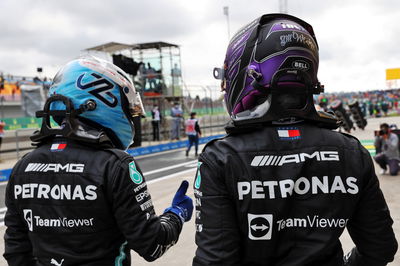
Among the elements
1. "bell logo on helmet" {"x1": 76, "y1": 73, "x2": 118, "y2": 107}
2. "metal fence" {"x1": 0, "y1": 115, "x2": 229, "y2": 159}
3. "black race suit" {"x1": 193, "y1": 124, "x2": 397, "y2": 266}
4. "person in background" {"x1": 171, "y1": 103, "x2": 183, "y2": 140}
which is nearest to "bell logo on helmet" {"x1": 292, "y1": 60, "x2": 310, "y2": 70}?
"black race suit" {"x1": 193, "y1": 124, "x2": 397, "y2": 266}

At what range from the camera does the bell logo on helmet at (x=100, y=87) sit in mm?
1777

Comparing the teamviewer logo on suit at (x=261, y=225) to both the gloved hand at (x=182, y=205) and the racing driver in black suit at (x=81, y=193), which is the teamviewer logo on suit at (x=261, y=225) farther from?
the gloved hand at (x=182, y=205)

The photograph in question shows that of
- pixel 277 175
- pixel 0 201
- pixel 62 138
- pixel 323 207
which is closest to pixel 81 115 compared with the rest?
pixel 62 138

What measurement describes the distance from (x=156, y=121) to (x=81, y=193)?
17.4 metres

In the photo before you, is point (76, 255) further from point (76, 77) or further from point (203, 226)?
point (76, 77)

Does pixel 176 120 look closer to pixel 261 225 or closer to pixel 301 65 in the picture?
pixel 301 65

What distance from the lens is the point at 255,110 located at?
4.27 feet

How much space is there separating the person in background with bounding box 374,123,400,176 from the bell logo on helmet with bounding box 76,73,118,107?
25.1ft

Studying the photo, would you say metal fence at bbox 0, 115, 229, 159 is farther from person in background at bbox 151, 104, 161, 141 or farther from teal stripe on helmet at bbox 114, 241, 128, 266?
teal stripe on helmet at bbox 114, 241, 128, 266

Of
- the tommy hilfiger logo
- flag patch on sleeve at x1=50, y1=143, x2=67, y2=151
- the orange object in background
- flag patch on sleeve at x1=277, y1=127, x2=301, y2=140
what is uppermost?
the orange object in background

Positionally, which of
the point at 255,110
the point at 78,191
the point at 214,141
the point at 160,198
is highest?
the point at 255,110

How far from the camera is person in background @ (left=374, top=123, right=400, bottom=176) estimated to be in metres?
7.98

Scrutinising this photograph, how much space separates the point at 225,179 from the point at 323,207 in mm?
352

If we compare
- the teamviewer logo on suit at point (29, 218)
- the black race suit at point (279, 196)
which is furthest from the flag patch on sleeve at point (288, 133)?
the teamviewer logo on suit at point (29, 218)
